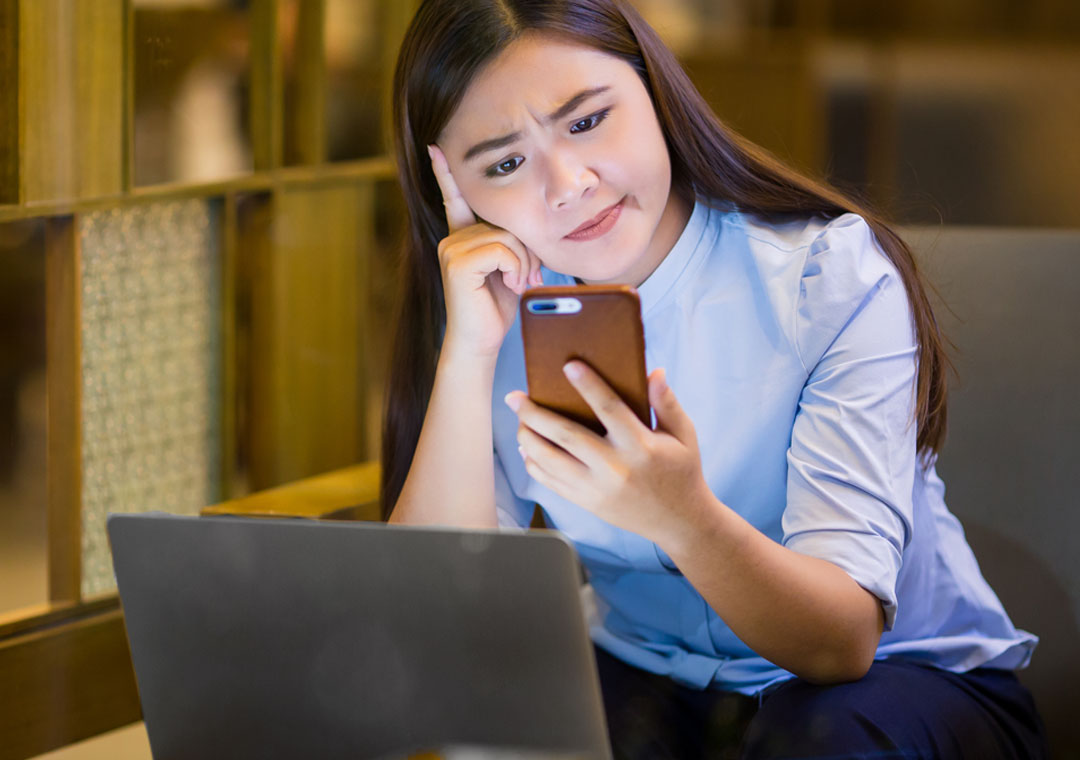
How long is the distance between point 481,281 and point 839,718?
457mm

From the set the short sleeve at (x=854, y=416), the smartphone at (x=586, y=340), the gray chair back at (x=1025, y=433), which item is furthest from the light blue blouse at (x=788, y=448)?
the smartphone at (x=586, y=340)

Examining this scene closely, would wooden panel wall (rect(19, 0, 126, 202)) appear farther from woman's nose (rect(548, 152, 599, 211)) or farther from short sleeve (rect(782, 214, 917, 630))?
short sleeve (rect(782, 214, 917, 630))

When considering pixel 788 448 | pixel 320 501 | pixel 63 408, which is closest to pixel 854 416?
pixel 788 448

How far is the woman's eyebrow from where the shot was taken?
94cm

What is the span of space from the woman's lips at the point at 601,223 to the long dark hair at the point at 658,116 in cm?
9

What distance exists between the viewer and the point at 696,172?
1.01 m

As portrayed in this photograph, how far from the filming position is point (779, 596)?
0.80 meters

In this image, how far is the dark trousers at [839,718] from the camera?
776 mm

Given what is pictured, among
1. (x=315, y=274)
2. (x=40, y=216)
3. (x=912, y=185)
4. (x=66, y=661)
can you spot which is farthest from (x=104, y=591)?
(x=912, y=185)

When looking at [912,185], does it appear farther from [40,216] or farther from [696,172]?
[40,216]

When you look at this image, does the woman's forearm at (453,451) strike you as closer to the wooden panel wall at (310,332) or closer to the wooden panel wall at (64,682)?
the wooden panel wall at (64,682)

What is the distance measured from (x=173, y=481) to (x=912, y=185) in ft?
Answer: 6.22

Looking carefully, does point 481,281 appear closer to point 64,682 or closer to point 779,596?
point 779,596

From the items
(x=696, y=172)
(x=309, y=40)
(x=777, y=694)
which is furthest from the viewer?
(x=309, y=40)
